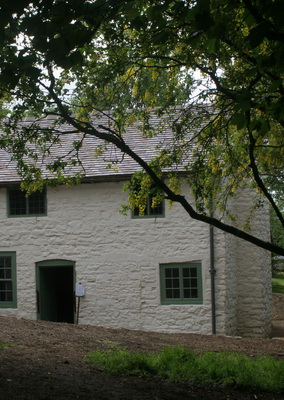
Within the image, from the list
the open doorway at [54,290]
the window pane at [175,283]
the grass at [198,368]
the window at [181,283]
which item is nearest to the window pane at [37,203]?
the open doorway at [54,290]

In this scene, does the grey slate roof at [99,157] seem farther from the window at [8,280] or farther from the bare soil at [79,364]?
the bare soil at [79,364]

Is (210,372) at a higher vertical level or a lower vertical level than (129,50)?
lower

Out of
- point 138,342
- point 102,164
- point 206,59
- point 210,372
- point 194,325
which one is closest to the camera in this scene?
point 210,372

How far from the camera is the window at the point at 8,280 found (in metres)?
19.9

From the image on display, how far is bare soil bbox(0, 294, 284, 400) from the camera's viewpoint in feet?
27.2

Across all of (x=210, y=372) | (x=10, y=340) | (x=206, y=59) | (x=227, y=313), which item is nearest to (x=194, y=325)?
(x=227, y=313)

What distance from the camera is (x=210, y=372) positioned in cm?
980

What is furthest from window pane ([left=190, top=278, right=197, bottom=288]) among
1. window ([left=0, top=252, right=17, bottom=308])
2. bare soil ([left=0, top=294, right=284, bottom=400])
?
window ([left=0, top=252, right=17, bottom=308])

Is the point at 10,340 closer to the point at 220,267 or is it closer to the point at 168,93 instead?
the point at 168,93

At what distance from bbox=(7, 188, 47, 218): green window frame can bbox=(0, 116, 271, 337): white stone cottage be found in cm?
3

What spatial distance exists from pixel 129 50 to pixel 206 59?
143 centimetres

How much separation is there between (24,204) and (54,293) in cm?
355

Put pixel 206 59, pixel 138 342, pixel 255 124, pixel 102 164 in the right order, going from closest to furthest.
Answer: pixel 255 124
pixel 206 59
pixel 138 342
pixel 102 164

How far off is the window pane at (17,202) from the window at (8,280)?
4.63 feet
